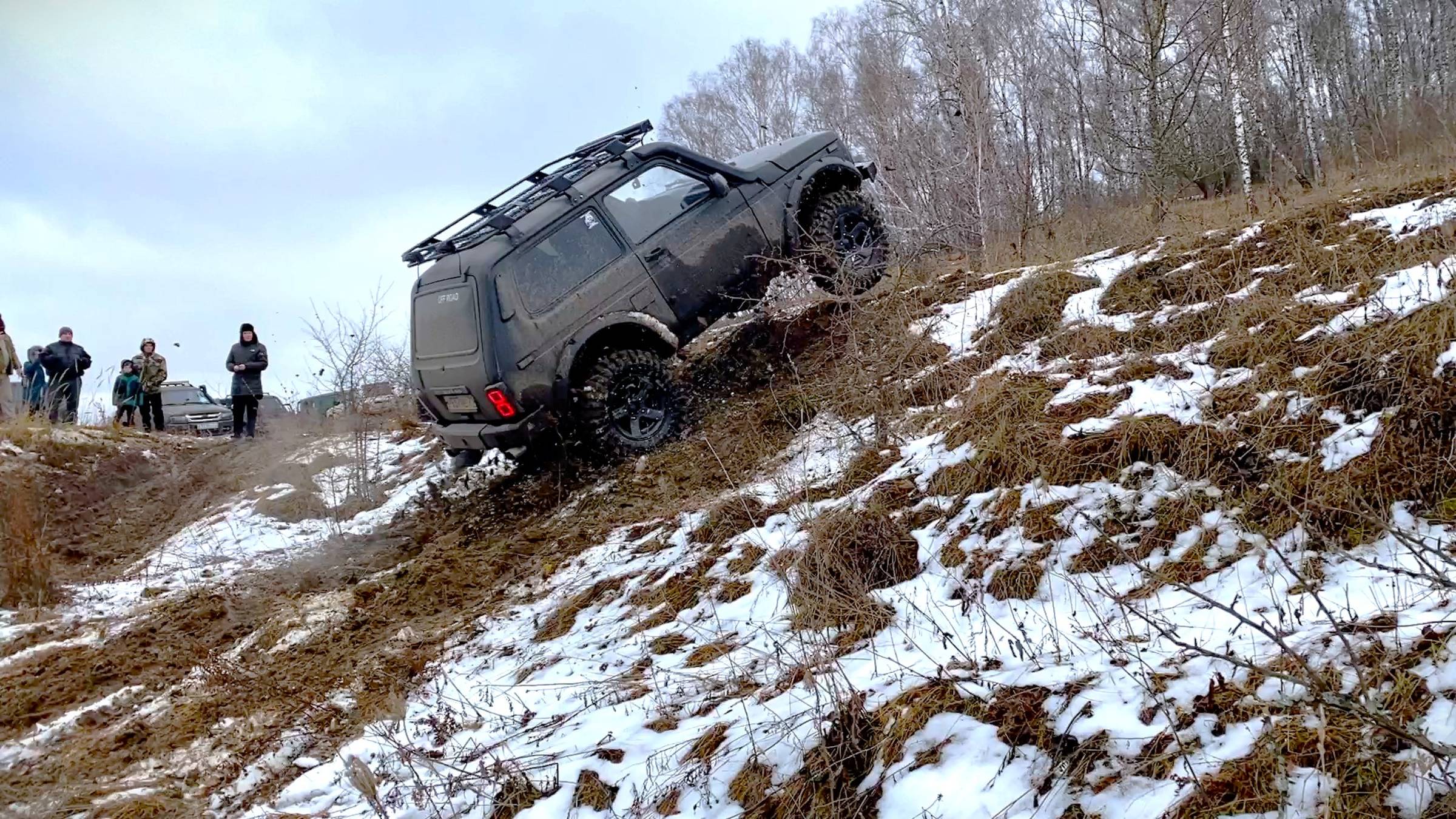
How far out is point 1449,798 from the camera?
1777mm

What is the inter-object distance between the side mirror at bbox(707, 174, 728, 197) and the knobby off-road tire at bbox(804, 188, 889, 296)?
726 millimetres

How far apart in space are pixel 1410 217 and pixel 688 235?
447cm

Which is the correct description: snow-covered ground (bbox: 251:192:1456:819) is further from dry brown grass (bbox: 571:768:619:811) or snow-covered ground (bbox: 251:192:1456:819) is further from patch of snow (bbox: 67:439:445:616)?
patch of snow (bbox: 67:439:445:616)

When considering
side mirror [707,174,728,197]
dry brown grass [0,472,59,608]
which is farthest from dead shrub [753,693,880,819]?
dry brown grass [0,472,59,608]

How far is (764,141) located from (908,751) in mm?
24511

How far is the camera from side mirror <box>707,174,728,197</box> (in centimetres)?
680

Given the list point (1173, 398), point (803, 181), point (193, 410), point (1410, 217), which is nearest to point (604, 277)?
point (803, 181)

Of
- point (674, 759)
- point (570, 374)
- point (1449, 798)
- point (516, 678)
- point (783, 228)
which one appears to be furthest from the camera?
point (783, 228)

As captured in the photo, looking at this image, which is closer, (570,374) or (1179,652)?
(1179,652)

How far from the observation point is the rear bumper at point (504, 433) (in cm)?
596

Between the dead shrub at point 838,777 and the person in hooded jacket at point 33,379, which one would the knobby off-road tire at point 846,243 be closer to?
the dead shrub at point 838,777

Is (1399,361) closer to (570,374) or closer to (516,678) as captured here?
(516,678)

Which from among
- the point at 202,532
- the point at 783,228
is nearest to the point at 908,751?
the point at 783,228

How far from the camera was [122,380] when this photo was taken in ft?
39.0
